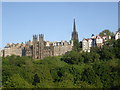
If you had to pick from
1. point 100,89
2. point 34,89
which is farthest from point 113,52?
point 34,89

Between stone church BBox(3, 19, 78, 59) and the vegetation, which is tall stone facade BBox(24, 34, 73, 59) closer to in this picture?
stone church BBox(3, 19, 78, 59)

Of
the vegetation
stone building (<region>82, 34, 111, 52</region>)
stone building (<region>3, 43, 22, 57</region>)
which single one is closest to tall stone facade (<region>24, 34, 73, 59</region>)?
stone building (<region>82, 34, 111, 52</region>)

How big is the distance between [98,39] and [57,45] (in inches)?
324

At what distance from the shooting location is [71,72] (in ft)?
145

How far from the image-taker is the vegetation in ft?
103

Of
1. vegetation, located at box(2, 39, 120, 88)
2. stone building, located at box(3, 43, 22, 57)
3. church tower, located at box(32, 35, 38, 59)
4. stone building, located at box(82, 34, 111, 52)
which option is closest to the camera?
vegetation, located at box(2, 39, 120, 88)

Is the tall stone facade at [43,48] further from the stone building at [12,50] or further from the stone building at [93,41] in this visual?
the stone building at [12,50]

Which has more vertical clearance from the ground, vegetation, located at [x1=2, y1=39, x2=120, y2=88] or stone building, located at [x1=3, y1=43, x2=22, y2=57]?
stone building, located at [x1=3, y1=43, x2=22, y2=57]

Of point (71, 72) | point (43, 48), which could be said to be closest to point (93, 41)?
point (43, 48)

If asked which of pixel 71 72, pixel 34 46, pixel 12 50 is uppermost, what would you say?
pixel 34 46

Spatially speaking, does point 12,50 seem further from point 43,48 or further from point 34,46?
point 43,48

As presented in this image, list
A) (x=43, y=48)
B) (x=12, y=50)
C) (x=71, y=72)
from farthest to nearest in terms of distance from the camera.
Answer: (x=12, y=50) < (x=43, y=48) < (x=71, y=72)

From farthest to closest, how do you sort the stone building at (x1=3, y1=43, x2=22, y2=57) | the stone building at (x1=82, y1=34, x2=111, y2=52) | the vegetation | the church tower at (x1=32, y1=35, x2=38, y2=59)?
the stone building at (x1=3, y1=43, x2=22, y2=57) < the church tower at (x1=32, y1=35, x2=38, y2=59) < the stone building at (x1=82, y1=34, x2=111, y2=52) < the vegetation

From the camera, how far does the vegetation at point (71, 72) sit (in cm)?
3125
